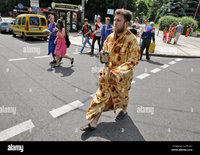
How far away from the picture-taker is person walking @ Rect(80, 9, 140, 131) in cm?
236

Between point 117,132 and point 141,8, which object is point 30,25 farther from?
point 141,8

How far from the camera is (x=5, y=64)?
19.7ft

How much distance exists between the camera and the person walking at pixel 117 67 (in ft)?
7.73

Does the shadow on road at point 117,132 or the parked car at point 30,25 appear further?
the parked car at point 30,25

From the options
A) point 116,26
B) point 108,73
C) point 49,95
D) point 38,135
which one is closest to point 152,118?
point 108,73

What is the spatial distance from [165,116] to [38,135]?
7.69 ft

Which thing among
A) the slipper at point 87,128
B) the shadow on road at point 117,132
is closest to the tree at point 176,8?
the shadow on road at point 117,132

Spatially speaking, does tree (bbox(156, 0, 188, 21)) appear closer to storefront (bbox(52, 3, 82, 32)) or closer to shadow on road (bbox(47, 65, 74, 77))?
storefront (bbox(52, 3, 82, 32))

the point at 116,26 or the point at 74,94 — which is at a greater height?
the point at 116,26

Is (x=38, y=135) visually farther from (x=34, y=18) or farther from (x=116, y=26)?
(x=34, y=18)

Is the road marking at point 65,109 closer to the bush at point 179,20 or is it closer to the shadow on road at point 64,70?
the shadow on road at point 64,70

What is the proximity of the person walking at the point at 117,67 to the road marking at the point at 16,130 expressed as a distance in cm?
87

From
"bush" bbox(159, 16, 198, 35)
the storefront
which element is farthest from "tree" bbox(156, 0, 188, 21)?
the storefront
